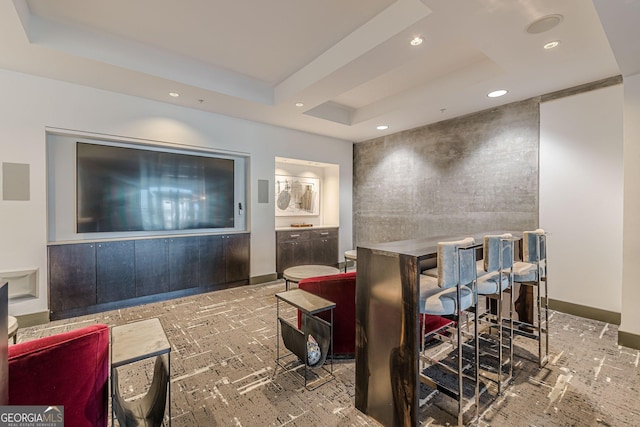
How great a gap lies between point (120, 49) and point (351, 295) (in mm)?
3482

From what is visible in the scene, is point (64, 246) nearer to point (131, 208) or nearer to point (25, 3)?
point (131, 208)

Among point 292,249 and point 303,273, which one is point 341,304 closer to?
point 303,273

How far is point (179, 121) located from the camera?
4191 mm

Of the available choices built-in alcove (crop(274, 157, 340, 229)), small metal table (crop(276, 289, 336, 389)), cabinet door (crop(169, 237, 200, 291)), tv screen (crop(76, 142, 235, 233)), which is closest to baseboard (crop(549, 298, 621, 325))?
small metal table (crop(276, 289, 336, 389))

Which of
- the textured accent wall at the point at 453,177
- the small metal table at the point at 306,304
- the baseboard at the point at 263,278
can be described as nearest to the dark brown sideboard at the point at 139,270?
the baseboard at the point at 263,278

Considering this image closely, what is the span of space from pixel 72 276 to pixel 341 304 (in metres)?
3.42

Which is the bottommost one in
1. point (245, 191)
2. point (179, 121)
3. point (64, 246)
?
point (64, 246)

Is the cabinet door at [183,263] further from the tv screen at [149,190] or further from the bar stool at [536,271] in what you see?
the bar stool at [536,271]

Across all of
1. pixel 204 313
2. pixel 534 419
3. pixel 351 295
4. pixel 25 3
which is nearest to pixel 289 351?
pixel 351 295

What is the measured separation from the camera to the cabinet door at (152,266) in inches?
156

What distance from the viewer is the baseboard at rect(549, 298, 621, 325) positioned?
10.7ft

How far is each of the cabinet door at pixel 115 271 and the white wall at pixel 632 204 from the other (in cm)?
569

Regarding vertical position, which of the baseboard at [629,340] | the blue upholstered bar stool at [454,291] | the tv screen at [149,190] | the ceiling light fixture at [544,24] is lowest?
the baseboard at [629,340]

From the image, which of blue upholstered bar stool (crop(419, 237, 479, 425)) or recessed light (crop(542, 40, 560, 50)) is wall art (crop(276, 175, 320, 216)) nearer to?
blue upholstered bar stool (crop(419, 237, 479, 425))
